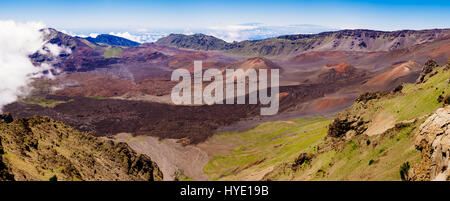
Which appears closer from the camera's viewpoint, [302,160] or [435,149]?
[435,149]

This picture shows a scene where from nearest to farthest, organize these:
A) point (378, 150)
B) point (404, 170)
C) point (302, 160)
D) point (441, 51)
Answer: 1. point (404, 170)
2. point (378, 150)
3. point (302, 160)
4. point (441, 51)

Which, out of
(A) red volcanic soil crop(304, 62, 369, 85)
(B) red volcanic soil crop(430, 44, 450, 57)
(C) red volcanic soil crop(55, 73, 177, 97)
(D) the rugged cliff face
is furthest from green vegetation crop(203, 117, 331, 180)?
(B) red volcanic soil crop(430, 44, 450, 57)

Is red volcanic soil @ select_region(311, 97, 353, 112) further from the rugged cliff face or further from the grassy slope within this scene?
the rugged cliff face

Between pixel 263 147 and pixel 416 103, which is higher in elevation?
pixel 416 103

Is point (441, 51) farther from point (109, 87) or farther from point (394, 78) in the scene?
point (109, 87)

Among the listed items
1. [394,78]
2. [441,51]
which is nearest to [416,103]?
[394,78]

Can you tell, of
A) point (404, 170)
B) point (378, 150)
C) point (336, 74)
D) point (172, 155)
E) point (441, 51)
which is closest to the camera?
point (404, 170)
